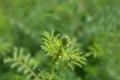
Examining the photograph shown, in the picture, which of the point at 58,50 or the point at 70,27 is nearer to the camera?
the point at 58,50

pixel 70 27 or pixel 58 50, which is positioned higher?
pixel 70 27

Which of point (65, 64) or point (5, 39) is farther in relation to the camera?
point (5, 39)

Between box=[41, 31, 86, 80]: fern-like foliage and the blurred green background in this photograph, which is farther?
the blurred green background

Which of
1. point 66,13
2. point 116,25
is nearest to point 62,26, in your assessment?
point 66,13

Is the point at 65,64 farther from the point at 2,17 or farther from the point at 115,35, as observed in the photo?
the point at 2,17

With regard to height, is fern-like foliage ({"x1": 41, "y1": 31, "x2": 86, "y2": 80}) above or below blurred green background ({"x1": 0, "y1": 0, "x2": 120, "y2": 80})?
below

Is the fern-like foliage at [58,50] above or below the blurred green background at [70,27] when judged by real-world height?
below

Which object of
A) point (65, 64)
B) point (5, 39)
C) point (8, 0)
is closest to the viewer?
point (65, 64)

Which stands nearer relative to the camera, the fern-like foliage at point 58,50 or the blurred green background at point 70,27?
the fern-like foliage at point 58,50
